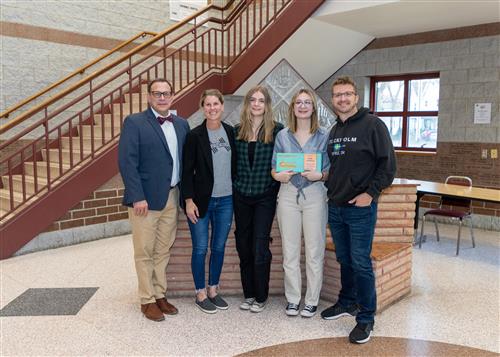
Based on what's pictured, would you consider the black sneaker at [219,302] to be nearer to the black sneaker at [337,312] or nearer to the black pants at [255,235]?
the black pants at [255,235]

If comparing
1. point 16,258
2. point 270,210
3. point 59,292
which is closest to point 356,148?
point 270,210

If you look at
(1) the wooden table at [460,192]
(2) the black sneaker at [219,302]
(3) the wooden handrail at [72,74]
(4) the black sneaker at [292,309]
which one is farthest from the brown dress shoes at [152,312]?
(3) the wooden handrail at [72,74]

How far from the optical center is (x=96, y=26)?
6.11 meters

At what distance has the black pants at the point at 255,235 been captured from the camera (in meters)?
2.82

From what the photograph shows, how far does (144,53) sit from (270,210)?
192 inches

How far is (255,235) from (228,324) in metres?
0.62

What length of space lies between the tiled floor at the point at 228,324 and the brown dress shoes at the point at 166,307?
5cm

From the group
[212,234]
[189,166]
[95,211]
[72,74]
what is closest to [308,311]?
[212,234]

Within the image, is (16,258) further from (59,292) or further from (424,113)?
(424,113)

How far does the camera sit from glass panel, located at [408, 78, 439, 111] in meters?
6.41

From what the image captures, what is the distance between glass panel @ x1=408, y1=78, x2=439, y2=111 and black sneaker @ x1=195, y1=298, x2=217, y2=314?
500 centimetres

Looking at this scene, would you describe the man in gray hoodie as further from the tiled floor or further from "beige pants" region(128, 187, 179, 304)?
"beige pants" region(128, 187, 179, 304)

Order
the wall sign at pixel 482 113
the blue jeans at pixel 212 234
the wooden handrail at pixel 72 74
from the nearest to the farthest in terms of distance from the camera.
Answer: the blue jeans at pixel 212 234
the wooden handrail at pixel 72 74
the wall sign at pixel 482 113

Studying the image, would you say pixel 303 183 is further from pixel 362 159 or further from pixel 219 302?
pixel 219 302
